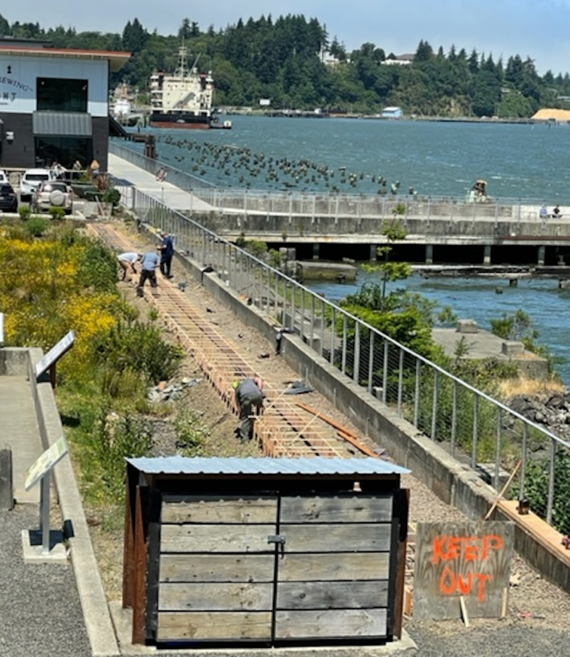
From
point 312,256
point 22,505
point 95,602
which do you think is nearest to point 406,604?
point 95,602

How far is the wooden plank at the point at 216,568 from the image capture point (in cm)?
1156

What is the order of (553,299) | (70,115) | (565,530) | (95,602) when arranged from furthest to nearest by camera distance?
1. (70,115)
2. (553,299)
3. (565,530)
4. (95,602)

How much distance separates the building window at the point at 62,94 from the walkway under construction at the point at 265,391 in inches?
1224

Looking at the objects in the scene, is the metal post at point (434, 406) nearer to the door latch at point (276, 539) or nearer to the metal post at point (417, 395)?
the metal post at point (417, 395)

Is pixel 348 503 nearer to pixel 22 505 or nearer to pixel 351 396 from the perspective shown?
pixel 22 505

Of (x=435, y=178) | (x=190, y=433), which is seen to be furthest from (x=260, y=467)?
(x=435, y=178)

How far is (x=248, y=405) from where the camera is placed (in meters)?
22.4

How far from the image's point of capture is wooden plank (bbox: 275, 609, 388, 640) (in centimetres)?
1183

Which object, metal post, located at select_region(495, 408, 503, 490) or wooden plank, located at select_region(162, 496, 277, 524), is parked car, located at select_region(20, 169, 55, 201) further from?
wooden plank, located at select_region(162, 496, 277, 524)

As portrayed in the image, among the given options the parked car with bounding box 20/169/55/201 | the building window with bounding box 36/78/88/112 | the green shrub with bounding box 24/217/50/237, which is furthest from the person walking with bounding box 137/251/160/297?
the building window with bounding box 36/78/88/112

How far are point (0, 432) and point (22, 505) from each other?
13.7 ft

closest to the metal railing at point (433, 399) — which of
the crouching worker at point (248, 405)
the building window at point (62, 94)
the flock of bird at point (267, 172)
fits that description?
the crouching worker at point (248, 405)

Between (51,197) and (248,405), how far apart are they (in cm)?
3251

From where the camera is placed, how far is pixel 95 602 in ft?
42.1
